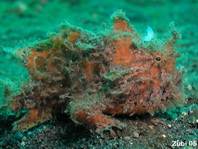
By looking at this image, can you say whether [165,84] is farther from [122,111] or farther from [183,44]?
[183,44]

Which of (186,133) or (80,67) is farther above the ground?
(80,67)

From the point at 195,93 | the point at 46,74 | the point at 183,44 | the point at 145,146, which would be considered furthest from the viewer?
the point at 183,44

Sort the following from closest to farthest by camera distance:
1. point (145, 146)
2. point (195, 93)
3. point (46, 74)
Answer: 1. point (145, 146)
2. point (46, 74)
3. point (195, 93)

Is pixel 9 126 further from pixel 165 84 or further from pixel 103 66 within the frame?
pixel 165 84

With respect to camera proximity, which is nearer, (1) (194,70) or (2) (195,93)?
(2) (195,93)

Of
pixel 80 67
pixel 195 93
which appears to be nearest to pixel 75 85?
pixel 80 67

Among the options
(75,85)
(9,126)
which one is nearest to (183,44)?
(75,85)

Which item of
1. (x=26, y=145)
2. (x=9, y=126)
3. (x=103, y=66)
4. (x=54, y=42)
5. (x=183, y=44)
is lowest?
(x=26, y=145)
